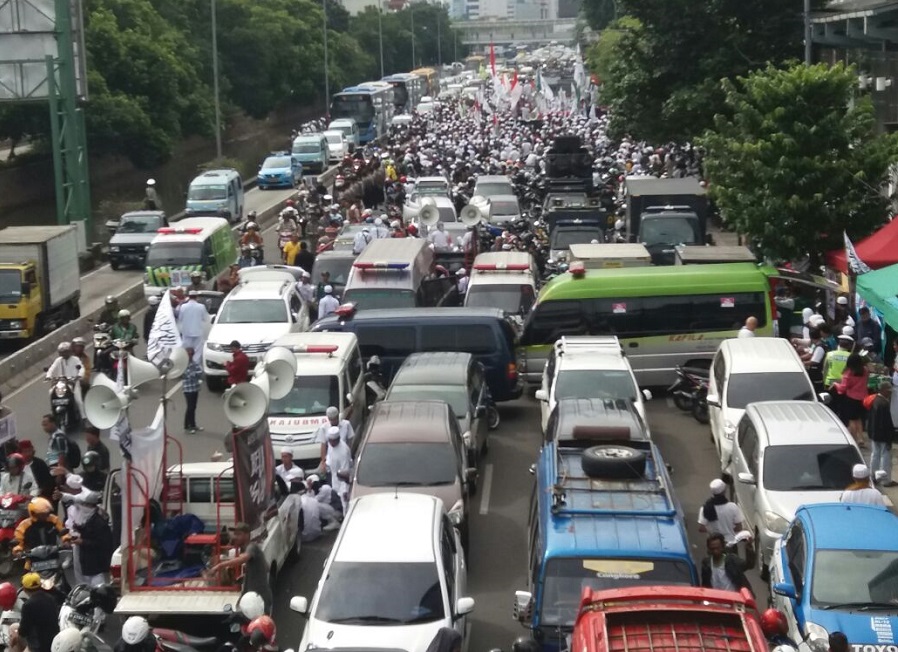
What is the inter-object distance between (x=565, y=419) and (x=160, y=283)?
50.9ft

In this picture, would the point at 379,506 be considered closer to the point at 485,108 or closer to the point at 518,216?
the point at 518,216

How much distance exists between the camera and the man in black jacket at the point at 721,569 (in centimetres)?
1181

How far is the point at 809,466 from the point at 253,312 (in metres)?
11.6

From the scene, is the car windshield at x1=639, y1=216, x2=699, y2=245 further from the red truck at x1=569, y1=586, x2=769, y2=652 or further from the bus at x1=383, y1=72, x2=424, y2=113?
the bus at x1=383, y1=72, x2=424, y2=113

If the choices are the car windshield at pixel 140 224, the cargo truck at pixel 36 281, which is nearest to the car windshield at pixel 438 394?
the cargo truck at pixel 36 281

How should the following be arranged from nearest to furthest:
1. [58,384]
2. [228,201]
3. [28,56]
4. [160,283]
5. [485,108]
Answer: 1. [58,384]
2. [160,283]
3. [28,56]
4. [228,201]
5. [485,108]

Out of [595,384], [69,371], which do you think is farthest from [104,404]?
[69,371]

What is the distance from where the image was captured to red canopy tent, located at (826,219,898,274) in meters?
21.3

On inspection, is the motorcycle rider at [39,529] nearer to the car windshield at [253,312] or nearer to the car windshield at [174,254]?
the car windshield at [253,312]

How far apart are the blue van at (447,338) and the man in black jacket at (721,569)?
857cm

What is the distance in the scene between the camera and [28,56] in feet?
116

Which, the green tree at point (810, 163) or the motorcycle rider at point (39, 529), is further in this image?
the green tree at point (810, 163)

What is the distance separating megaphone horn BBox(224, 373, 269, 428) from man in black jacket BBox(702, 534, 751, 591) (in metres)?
4.05

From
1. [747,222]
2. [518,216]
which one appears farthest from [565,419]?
[518,216]
